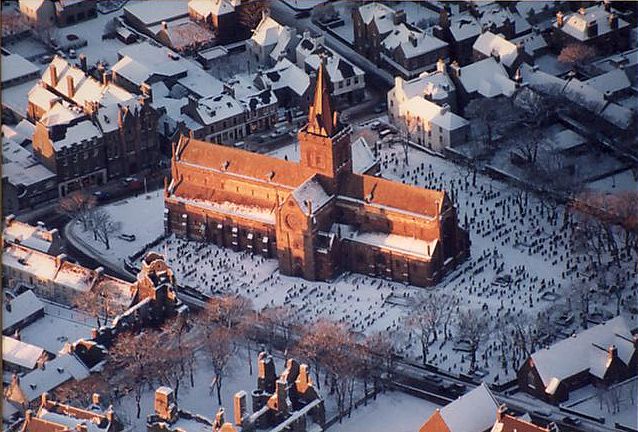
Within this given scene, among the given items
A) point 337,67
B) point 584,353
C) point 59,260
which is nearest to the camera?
point 584,353

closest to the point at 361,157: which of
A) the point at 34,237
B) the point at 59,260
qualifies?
the point at 59,260

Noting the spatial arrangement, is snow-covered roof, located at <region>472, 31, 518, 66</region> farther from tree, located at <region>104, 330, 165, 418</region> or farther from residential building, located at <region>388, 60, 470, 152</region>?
tree, located at <region>104, 330, 165, 418</region>

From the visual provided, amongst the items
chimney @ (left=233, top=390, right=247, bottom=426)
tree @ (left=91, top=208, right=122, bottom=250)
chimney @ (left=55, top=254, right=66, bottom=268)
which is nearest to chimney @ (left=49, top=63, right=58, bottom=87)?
tree @ (left=91, top=208, right=122, bottom=250)

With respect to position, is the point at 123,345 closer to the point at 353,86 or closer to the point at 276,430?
the point at 276,430

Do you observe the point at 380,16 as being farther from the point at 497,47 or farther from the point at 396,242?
the point at 396,242

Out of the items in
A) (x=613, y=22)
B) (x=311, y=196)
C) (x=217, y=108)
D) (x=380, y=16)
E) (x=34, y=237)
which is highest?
(x=311, y=196)

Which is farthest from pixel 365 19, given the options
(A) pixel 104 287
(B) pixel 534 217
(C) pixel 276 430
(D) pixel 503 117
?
(C) pixel 276 430
